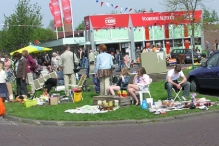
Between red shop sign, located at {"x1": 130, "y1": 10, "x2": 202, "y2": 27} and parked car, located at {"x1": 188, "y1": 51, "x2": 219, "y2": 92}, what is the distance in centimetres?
3270

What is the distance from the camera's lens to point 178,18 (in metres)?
46.8

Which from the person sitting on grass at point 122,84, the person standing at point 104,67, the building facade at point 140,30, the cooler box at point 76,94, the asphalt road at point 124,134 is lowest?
the asphalt road at point 124,134

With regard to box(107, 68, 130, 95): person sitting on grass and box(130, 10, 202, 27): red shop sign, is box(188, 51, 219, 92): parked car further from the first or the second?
box(130, 10, 202, 27): red shop sign

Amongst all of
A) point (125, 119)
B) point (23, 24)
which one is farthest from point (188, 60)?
point (125, 119)

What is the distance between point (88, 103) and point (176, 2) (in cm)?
3464

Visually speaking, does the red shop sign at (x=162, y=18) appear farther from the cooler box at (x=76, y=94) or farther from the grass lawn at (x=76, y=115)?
the cooler box at (x=76, y=94)

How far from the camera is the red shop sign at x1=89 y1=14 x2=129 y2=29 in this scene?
150 feet

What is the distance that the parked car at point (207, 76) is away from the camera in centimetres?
1383

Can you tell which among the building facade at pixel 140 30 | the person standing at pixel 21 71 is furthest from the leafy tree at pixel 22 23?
the person standing at pixel 21 71

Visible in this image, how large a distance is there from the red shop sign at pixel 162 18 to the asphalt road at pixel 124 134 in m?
37.0

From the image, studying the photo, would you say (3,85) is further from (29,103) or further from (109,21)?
(109,21)

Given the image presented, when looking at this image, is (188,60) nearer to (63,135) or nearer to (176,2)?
(176,2)

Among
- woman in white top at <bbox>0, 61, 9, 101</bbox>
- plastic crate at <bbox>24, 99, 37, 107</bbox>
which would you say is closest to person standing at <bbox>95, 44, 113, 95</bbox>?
plastic crate at <bbox>24, 99, 37, 107</bbox>

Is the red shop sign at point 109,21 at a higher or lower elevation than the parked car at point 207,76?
higher
